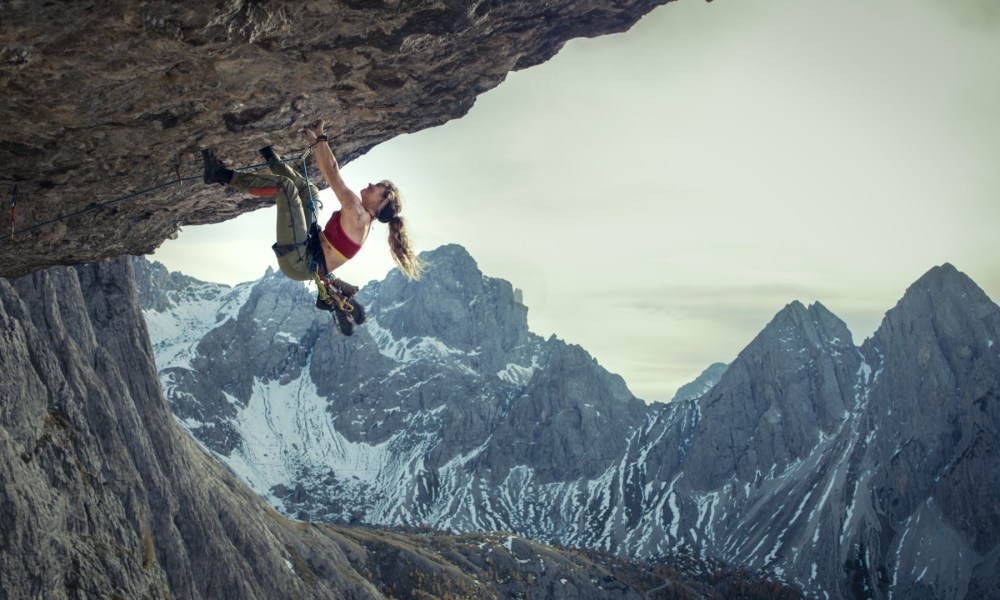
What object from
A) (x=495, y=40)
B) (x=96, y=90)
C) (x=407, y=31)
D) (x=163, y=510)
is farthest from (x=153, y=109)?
(x=163, y=510)

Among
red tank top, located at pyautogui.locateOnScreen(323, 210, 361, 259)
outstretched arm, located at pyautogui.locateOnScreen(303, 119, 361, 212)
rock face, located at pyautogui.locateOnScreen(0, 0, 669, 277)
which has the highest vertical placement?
rock face, located at pyautogui.locateOnScreen(0, 0, 669, 277)

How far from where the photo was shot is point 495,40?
44.5 ft

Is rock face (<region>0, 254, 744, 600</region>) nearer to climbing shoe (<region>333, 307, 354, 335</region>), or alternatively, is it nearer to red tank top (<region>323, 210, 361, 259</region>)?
climbing shoe (<region>333, 307, 354, 335</region>)

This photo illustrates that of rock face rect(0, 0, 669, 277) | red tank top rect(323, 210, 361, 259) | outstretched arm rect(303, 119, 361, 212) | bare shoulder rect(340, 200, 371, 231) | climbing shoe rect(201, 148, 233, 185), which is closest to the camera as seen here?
rock face rect(0, 0, 669, 277)

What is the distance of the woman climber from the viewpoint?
1123 cm

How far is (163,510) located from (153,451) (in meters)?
6.40

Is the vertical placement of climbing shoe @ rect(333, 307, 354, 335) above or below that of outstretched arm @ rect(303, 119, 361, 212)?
below

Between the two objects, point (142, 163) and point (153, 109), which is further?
point (142, 163)

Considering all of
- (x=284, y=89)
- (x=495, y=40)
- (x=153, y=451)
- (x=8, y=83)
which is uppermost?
(x=495, y=40)

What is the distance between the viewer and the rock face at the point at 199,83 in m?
9.27

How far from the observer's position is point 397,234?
1198cm

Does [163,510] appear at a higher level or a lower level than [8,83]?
lower

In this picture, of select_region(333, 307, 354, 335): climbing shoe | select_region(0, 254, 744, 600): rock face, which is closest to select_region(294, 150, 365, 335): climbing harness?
select_region(333, 307, 354, 335): climbing shoe

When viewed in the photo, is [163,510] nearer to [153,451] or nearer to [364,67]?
[153,451]
